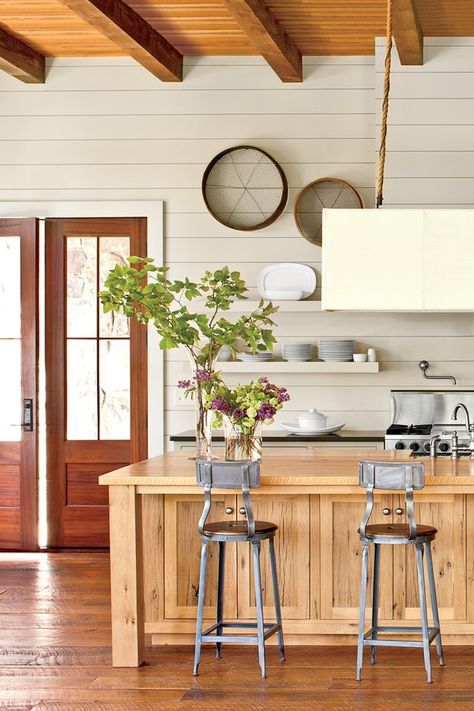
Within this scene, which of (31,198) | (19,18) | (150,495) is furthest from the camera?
(31,198)

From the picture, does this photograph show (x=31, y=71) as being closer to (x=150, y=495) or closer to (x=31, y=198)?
(x=31, y=198)

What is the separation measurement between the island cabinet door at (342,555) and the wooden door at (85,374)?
2.53 m

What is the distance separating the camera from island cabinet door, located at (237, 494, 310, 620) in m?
4.59

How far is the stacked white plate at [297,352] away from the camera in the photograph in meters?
6.53

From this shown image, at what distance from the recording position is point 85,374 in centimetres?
686

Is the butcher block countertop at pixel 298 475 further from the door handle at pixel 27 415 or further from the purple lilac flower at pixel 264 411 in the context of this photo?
the door handle at pixel 27 415

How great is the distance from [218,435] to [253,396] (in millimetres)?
1865

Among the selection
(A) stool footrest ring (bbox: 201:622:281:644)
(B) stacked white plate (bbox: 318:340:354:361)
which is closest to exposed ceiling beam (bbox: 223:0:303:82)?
(B) stacked white plate (bbox: 318:340:354:361)

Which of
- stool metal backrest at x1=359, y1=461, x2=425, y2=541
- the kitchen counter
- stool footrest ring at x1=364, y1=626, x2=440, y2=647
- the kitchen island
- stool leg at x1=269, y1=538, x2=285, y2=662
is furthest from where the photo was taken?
the kitchen counter

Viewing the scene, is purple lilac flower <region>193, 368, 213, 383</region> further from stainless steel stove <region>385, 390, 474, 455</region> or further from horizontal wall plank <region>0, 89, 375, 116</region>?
horizontal wall plank <region>0, 89, 375, 116</region>

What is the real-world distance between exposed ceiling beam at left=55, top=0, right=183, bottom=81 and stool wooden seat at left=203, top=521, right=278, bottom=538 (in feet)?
8.99

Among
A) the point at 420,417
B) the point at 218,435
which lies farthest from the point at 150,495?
the point at 420,417

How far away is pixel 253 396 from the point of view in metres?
4.39

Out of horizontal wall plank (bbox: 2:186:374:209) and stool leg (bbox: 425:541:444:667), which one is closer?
stool leg (bbox: 425:541:444:667)
